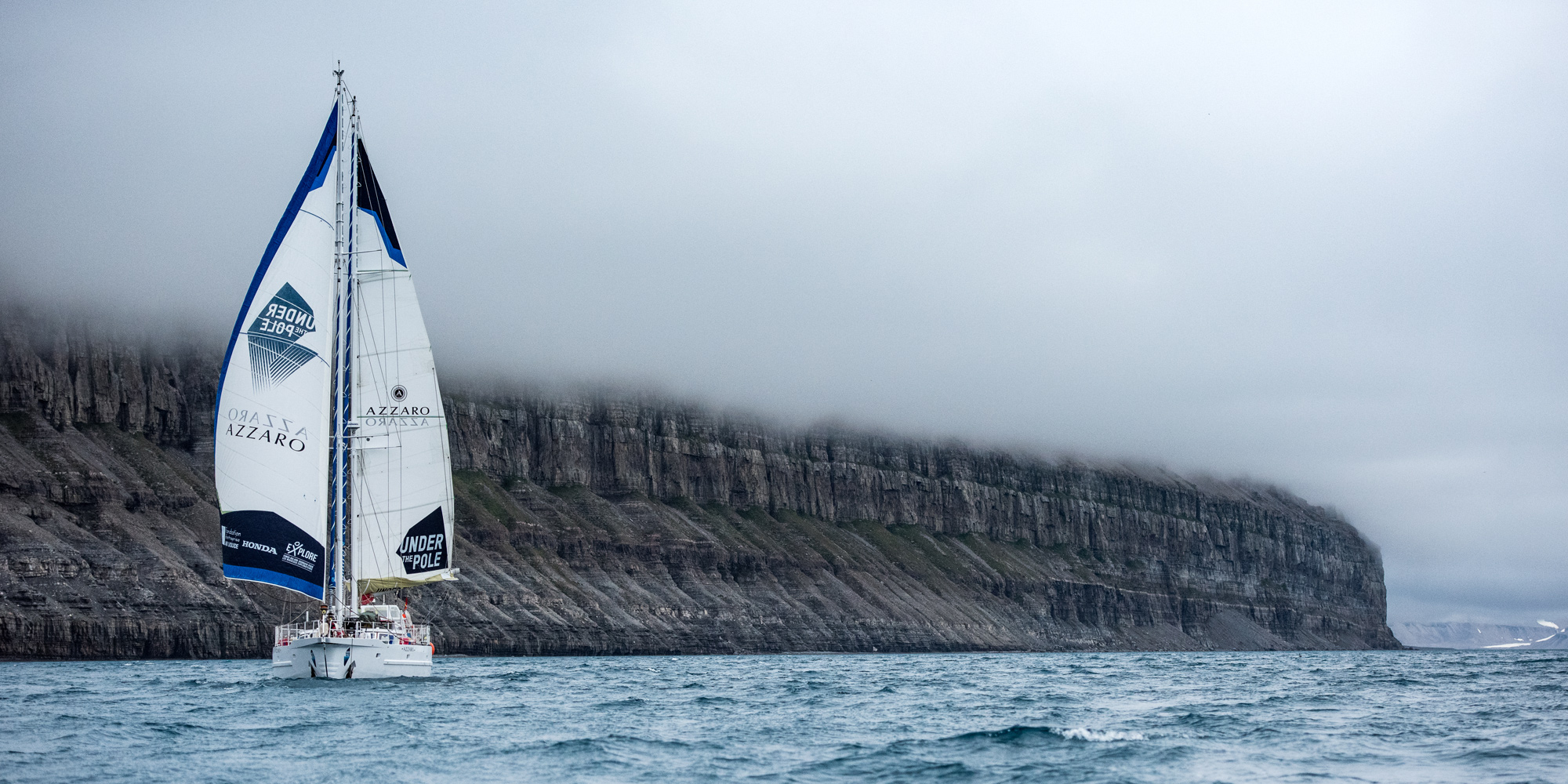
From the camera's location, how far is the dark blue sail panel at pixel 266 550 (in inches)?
2473

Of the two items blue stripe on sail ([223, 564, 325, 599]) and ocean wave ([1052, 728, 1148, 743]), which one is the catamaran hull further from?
ocean wave ([1052, 728, 1148, 743])

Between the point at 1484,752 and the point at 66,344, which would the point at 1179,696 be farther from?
the point at 66,344

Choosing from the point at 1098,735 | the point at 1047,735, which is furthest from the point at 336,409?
the point at 1098,735

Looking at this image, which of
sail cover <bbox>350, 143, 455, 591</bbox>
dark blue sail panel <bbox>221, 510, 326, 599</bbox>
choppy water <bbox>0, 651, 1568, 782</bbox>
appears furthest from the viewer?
sail cover <bbox>350, 143, 455, 591</bbox>

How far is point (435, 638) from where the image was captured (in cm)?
16112

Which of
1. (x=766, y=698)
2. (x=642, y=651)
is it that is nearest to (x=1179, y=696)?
(x=766, y=698)

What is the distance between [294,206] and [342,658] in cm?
1969

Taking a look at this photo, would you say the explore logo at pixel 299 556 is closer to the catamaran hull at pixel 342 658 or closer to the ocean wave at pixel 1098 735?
the catamaran hull at pixel 342 658

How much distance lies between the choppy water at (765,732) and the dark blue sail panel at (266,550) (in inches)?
188

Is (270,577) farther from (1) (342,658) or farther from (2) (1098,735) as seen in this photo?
(2) (1098,735)

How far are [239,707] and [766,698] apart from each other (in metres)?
23.0

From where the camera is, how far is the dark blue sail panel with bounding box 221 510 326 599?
62812mm

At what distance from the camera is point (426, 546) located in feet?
227

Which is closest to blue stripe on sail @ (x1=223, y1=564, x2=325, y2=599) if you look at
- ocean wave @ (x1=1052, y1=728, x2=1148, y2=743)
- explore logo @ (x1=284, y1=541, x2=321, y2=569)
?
explore logo @ (x1=284, y1=541, x2=321, y2=569)
